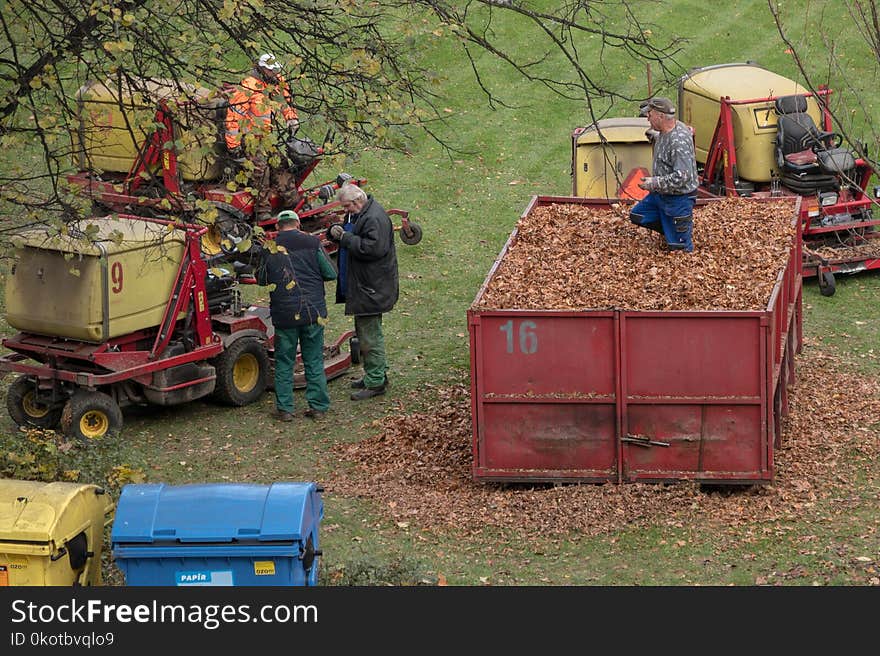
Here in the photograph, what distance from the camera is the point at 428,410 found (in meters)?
12.0

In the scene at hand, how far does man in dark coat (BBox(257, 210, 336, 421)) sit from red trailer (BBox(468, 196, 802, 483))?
8.40 ft

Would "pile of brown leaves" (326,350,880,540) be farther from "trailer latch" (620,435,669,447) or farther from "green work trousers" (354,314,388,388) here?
"green work trousers" (354,314,388,388)

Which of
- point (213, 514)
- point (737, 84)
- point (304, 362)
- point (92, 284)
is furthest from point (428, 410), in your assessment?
point (737, 84)

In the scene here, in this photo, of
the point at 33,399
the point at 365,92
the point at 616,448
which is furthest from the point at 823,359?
the point at 33,399

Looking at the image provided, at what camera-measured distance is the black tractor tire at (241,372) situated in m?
12.0

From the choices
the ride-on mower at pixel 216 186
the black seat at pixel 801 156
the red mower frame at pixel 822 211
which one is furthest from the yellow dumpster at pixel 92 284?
the black seat at pixel 801 156

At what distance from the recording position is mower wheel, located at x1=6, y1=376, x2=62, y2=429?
11.6 meters

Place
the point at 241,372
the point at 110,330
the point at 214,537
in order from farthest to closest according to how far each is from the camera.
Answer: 1. the point at 241,372
2. the point at 110,330
3. the point at 214,537

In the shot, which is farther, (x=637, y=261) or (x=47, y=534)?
(x=637, y=261)

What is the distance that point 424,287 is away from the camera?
15.9m

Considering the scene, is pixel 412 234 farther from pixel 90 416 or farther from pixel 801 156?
pixel 90 416

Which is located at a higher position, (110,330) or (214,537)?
(110,330)

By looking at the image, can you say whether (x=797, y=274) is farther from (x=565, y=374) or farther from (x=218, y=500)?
(x=218, y=500)

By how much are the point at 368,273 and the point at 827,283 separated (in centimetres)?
595
